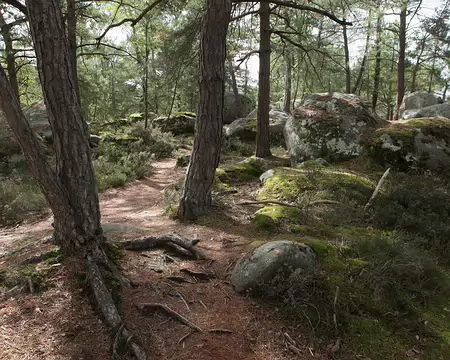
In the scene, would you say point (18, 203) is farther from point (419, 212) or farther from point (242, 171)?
point (419, 212)

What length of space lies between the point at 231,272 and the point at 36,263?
7.28 feet

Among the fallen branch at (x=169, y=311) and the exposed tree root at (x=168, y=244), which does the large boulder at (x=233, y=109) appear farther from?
the fallen branch at (x=169, y=311)


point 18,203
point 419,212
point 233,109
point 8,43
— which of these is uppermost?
point 8,43

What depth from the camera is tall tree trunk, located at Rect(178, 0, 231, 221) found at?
5.01m

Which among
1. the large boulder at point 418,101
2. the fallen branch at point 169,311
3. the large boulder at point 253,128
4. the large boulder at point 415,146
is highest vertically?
the large boulder at point 418,101

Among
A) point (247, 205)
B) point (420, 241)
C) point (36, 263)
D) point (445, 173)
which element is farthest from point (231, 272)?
point (445, 173)

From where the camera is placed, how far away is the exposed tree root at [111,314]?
2451 millimetres

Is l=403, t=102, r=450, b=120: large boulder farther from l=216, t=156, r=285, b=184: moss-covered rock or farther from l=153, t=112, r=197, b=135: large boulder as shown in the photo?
l=153, t=112, r=197, b=135: large boulder

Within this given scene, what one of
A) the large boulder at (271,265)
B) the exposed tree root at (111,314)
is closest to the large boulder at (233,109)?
the large boulder at (271,265)

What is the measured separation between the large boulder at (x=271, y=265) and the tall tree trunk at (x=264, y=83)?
23.9ft

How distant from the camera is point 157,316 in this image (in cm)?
295

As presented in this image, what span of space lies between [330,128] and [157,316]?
27.4 feet

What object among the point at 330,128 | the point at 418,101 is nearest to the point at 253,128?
the point at 330,128

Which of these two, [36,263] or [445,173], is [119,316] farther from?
[445,173]
